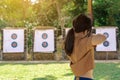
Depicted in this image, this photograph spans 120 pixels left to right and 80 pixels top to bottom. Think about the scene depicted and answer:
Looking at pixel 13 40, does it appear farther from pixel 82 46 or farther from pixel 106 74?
pixel 82 46

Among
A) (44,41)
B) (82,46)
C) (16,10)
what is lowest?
(44,41)

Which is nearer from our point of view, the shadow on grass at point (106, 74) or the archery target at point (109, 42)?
the shadow on grass at point (106, 74)

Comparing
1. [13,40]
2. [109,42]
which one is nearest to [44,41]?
[13,40]

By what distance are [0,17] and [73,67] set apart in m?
15.2

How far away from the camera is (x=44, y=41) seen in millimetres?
11680

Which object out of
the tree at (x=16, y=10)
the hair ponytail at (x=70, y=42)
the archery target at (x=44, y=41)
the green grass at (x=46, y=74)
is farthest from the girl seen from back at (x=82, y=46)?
the tree at (x=16, y=10)

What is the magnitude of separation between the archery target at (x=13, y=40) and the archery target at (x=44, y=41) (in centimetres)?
51

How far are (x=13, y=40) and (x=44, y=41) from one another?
3.62ft

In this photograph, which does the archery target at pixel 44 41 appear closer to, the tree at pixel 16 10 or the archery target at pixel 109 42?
the archery target at pixel 109 42

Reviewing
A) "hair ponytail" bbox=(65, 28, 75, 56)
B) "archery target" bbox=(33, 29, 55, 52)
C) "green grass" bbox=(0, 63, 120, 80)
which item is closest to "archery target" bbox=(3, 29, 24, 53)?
"archery target" bbox=(33, 29, 55, 52)

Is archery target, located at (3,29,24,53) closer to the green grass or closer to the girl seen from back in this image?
the green grass

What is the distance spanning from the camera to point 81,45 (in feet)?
9.70

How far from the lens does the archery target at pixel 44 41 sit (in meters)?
11.6

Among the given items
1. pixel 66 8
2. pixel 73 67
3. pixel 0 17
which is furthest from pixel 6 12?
pixel 73 67
